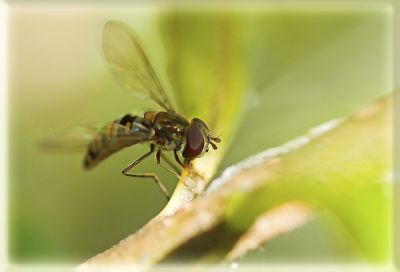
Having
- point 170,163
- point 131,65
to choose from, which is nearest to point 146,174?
point 170,163

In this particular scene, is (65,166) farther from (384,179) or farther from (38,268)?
(384,179)

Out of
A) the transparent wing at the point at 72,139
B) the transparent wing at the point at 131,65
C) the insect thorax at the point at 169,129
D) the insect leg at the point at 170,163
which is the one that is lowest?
the transparent wing at the point at 72,139

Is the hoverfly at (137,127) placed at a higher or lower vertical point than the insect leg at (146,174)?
higher

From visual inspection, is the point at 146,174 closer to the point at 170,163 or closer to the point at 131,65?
the point at 170,163

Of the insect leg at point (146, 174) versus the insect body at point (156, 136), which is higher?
the insect body at point (156, 136)
